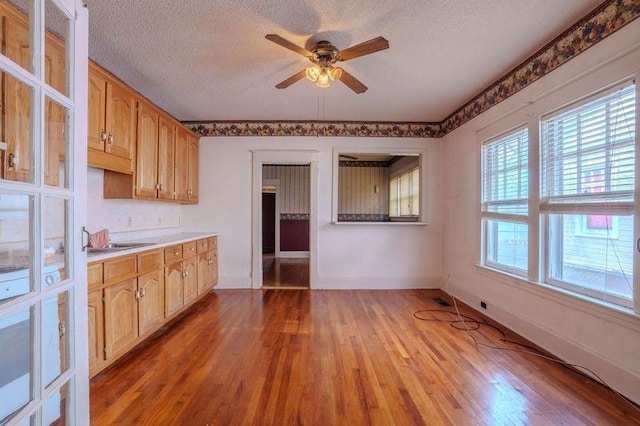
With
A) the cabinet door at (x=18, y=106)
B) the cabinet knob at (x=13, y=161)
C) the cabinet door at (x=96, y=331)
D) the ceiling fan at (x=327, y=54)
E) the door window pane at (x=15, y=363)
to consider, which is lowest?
the cabinet door at (x=96, y=331)

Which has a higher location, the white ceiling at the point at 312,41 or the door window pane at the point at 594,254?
the white ceiling at the point at 312,41

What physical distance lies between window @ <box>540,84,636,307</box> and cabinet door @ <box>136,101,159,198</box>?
11.8 ft

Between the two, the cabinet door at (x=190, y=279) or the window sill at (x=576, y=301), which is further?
the cabinet door at (x=190, y=279)

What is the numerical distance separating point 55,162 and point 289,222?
6.75 metres

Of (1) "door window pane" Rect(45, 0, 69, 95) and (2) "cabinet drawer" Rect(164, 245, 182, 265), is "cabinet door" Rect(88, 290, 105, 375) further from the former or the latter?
(1) "door window pane" Rect(45, 0, 69, 95)

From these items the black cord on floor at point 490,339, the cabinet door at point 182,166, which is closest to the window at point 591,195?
the black cord on floor at point 490,339

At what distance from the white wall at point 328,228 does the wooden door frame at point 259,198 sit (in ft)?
0.20

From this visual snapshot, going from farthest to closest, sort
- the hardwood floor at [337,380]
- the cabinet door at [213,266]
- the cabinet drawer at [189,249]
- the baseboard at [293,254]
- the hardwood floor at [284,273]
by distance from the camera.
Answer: the baseboard at [293,254], the hardwood floor at [284,273], the cabinet door at [213,266], the cabinet drawer at [189,249], the hardwood floor at [337,380]

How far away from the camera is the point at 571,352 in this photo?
221 cm

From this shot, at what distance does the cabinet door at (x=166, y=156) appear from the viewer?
130 inches

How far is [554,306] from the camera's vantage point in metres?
2.39

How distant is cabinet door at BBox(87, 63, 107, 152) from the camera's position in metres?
2.27

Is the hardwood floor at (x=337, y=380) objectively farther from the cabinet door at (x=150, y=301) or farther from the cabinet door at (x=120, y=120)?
the cabinet door at (x=120, y=120)

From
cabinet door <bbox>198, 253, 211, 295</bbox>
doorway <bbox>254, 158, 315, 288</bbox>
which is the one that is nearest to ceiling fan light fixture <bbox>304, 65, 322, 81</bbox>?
cabinet door <bbox>198, 253, 211, 295</bbox>
